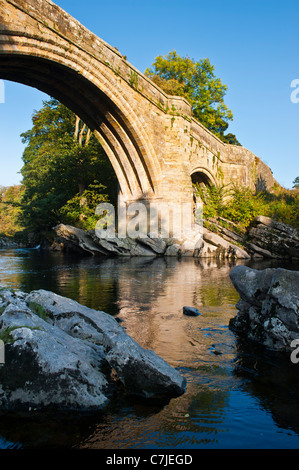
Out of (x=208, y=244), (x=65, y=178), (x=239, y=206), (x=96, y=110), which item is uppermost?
(x=96, y=110)

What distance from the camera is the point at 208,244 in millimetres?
17312

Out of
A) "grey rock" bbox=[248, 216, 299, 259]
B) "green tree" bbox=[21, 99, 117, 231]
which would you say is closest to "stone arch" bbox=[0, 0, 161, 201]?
"green tree" bbox=[21, 99, 117, 231]

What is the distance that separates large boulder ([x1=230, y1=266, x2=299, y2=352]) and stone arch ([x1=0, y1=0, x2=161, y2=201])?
9.66 meters

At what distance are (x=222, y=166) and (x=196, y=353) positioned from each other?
2170 cm

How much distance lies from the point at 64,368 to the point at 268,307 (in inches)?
98.7

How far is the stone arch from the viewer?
1073cm

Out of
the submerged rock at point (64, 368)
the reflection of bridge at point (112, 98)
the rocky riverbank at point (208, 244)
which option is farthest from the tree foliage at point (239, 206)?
the submerged rock at point (64, 368)

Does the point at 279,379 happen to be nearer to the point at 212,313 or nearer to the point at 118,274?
the point at 212,313

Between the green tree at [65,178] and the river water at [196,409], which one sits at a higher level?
the green tree at [65,178]

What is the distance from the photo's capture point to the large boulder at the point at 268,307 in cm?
391

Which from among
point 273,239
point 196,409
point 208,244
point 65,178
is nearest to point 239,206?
point 273,239

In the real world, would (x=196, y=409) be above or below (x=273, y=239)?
below

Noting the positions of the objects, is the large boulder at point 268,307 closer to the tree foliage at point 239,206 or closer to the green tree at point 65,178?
the tree foliage at point 239,206

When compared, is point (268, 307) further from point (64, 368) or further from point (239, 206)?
point (239, 206)
